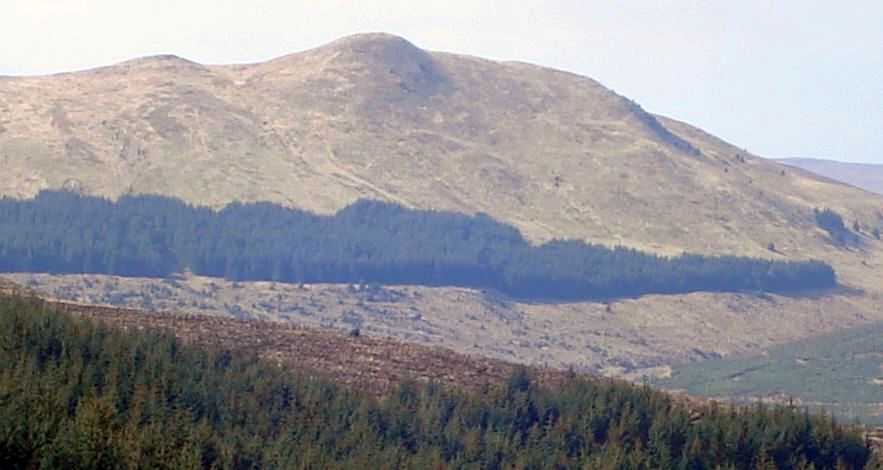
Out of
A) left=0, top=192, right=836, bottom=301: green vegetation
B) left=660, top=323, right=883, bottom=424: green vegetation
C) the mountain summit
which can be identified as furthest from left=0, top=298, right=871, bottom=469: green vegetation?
the mountain summit

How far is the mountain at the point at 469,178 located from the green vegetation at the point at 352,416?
6852 centimetres

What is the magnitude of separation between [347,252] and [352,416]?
9261 centimetres

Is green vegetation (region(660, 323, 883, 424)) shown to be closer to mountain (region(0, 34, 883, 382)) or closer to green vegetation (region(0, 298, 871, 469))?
mountain (region(0, 34, 883, 382))

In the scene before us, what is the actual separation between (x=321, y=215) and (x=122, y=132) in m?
26.2

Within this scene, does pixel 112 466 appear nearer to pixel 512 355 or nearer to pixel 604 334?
pixel 512 355

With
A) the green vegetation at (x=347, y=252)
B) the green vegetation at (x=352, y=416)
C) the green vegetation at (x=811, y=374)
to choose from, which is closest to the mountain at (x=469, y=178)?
the green vegetation at (x=347, y=252)

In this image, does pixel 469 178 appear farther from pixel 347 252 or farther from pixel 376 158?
pixel 347 252

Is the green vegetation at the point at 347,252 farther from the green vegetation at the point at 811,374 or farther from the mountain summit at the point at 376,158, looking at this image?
the green vegetation at the point at 811,374

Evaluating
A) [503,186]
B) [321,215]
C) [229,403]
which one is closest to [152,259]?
[321,215]

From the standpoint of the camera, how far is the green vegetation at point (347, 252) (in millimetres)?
128375

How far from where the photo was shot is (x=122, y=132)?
16362cm

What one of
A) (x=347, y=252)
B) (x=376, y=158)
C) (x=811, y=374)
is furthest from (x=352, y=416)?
(x=376, y=158)

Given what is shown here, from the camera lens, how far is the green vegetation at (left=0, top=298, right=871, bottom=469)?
43.6 m

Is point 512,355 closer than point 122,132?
Yes
